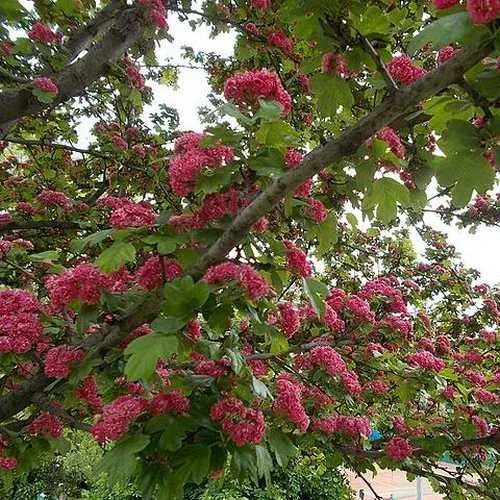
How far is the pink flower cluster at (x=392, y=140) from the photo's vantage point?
72.1 inches

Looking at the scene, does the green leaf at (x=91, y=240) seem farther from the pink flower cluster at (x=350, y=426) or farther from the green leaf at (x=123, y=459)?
the pink flower cluster at (x=350, y=426)

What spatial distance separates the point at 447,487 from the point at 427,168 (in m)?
2.69

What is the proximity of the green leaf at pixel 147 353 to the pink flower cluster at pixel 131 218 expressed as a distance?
1.59ft

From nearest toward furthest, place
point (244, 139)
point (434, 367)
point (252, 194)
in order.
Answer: point (244, 139) < point (252, 194) < point (434, 367)

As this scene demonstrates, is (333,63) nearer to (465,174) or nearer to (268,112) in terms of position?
(268,112)

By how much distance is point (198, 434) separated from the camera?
73.3 inches

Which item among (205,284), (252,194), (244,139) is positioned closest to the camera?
(205,284)

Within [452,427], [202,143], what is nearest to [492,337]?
[452,427]

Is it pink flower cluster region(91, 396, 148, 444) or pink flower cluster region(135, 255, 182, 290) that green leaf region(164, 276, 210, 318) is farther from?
pink flower cluster region(91, 396, 148, 444)

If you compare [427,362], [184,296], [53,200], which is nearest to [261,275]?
[184,296]

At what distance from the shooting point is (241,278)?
65.1 inches

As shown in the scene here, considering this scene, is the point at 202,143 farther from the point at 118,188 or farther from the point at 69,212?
the point at 118,188

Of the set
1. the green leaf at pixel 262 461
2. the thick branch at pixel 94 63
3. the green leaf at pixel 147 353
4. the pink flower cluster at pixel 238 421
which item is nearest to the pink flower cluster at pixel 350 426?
the green leaf at pixel 262 461

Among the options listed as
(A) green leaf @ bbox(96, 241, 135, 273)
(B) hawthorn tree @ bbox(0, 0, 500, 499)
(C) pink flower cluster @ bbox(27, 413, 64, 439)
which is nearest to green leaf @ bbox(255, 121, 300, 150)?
(B) hawthorn tree @ bbox(0, 0, 500, 499)
